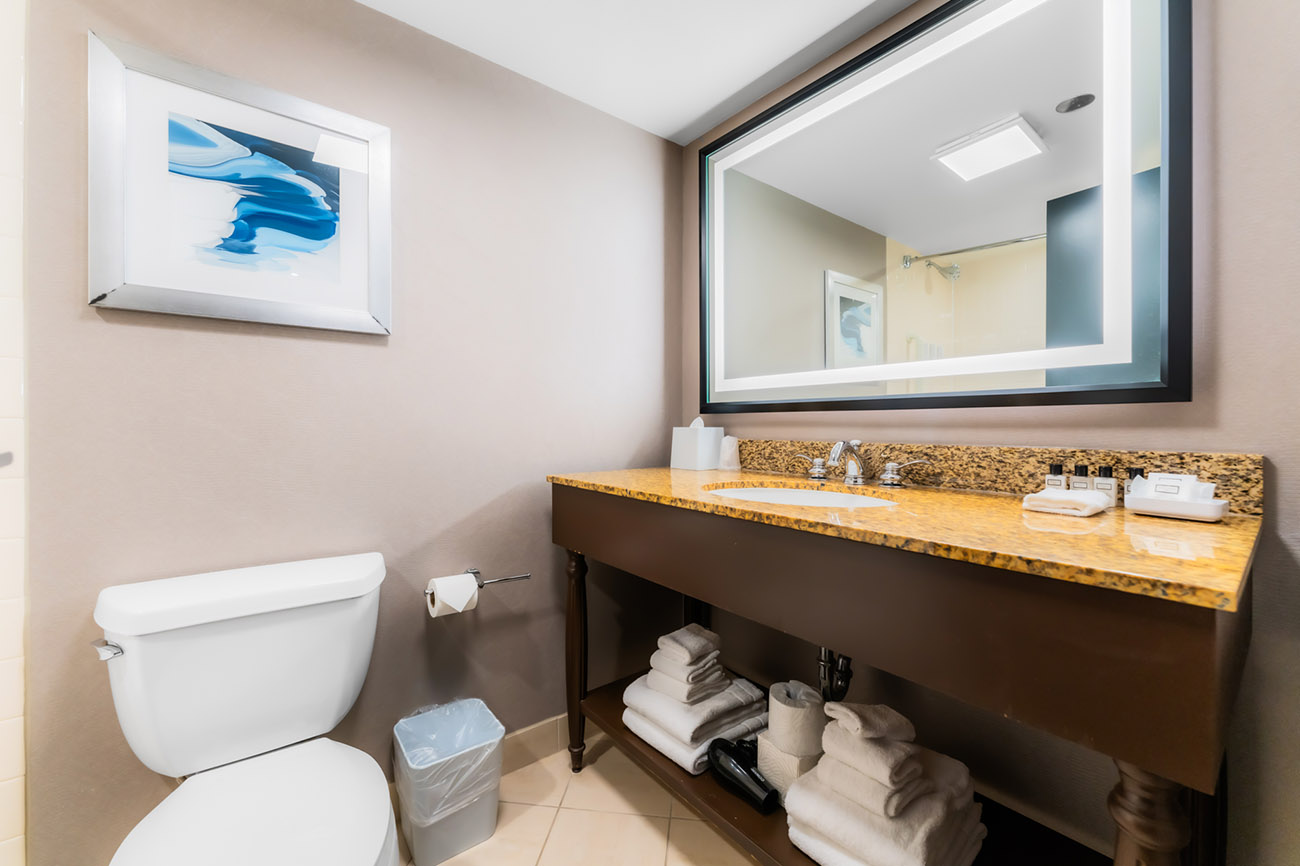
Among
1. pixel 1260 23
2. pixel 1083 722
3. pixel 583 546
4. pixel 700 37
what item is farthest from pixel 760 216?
pixel 1083 722

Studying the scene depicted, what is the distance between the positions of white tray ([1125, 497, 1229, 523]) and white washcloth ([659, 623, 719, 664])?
38.4 inches

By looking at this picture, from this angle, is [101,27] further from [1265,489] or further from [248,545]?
[1265,489]

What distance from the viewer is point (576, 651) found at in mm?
1547

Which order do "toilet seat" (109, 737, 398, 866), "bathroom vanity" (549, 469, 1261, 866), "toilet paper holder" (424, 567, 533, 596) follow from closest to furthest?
1. "bathroom vanity" (549, 469, 1261, 866)
2. "toilet seat" (109, 737, 398, 866)
3. "toilet paper holder" (424, 567, 533, 596)

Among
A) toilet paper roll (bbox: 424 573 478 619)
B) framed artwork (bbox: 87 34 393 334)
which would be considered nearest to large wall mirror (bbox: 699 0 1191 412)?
toilet paper roll (bbox: 424 573 478 619)

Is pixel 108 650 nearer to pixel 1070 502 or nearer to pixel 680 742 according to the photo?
pixel 680 742

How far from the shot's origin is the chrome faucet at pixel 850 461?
4.47ft

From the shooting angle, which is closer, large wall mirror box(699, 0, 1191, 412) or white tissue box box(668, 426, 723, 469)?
large wall mirror box(699, 0, 1191, 412)

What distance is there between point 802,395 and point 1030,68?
3.02 ft

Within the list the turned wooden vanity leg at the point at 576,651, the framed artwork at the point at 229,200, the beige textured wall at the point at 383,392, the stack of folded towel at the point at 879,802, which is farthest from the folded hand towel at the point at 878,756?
the framed artwork at the point at 229,200

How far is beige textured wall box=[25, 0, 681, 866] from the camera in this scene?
1.03m

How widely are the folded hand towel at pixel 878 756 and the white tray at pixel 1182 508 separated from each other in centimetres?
60

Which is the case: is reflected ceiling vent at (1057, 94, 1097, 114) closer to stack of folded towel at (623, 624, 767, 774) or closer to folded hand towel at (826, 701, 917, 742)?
folded hand towel at (826, 701, 917, 742)

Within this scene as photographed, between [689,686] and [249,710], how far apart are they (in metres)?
0.96
